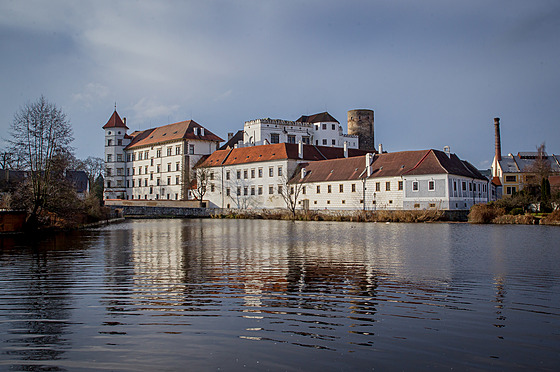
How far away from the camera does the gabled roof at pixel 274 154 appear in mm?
61844

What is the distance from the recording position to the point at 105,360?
5.38 metres

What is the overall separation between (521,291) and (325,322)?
4.45m

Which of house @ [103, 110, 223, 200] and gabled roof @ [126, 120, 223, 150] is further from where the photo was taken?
gabled roof @ [126, 120, 223, 150]

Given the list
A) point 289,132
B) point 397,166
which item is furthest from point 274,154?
point 397,166

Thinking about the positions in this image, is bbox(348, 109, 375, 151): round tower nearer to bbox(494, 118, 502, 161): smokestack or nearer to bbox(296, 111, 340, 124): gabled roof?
bbox(296, 111, 340, 124): gabled roof

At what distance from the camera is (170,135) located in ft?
260

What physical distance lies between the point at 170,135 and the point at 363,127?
31519 mm

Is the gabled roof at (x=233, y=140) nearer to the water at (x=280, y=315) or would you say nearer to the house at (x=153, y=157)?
the house at (x=153, y=157)

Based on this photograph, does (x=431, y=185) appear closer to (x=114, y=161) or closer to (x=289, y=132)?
(x=289, y=132)

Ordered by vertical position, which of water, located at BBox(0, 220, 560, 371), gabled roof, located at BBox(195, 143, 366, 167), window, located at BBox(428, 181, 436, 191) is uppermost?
gabled roof, located at BBox(195, 143, 366, 167)

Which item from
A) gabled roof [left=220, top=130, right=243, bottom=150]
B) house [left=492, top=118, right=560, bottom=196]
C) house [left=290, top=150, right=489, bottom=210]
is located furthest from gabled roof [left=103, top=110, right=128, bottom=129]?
house [left=492, top=118, right=560, bottom=196]

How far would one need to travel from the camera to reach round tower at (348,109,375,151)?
3376 inches

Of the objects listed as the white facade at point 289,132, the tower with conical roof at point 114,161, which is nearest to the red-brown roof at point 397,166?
the white facade at point 289,132

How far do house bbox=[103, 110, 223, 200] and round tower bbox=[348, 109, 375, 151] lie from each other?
2274 cm
